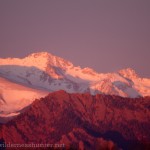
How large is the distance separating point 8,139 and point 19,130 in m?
20.3

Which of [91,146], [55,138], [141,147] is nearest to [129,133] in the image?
[55,138]

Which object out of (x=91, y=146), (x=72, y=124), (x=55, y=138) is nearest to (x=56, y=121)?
(x=72, y=124)

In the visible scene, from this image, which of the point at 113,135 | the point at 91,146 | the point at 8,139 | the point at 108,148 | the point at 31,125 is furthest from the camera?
the point at 31,125

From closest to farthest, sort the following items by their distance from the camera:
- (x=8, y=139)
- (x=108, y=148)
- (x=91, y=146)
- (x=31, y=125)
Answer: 1. (x=108, y=148)
2. (x=91, y=146)
3. (x=8, y=139)
4. (x=31, y=125)

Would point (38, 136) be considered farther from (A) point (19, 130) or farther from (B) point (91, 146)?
(B) point (91, 146)

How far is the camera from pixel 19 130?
19050 cm

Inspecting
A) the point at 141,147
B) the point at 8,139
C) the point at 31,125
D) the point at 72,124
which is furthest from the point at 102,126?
the point at 141,147

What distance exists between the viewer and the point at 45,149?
73438mm

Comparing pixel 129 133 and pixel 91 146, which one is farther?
pixel 129 133

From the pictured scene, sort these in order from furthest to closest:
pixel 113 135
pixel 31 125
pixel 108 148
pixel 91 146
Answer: pixel 31 125, pixel 113 135, pixel 91 146, pixel 108 148

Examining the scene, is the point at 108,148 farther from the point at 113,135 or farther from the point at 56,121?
the point at 56,121

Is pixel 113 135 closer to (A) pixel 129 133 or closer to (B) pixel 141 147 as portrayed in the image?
(A) pixel 129 133

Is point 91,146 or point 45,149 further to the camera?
point 91,146

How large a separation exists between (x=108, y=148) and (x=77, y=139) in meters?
102
